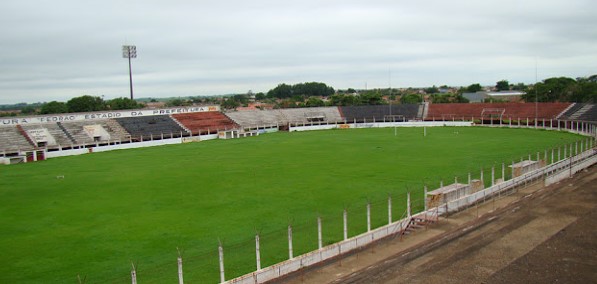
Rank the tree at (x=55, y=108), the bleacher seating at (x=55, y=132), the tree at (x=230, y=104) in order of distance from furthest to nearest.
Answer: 1. the tree at (x=230, y=104)
2. the tree at (x=55, y=108)
3. the bleacher seating at (x=55, y=132)

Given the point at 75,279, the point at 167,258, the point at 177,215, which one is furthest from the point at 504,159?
the point at 75,279

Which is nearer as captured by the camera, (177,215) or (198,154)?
(177,215)

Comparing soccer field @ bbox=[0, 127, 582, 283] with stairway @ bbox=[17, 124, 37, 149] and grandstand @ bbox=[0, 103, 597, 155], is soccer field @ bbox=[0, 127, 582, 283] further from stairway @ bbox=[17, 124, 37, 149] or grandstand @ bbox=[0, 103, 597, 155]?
grandstand @ bbox=[0, 103, 597, 155]

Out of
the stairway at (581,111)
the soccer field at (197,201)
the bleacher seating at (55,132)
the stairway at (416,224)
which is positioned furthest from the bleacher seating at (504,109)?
the stairway at (416,224)

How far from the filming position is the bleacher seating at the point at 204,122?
67062 mm

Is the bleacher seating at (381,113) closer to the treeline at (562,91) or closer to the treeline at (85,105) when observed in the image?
the treeline at (562,91)

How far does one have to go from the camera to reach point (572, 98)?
8988cm

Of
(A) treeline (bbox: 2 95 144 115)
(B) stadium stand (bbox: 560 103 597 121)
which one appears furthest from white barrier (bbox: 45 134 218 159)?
(B) stadium stand (bbox: 560 103 597 121)

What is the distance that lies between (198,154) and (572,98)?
239 feet

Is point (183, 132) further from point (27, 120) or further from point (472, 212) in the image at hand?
point (472, 212)

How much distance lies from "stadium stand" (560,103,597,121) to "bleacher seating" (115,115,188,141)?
4666 cm

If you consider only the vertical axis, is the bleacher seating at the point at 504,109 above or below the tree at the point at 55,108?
below

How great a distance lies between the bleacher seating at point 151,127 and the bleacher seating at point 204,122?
57.5 inches

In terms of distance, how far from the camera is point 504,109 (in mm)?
71375
